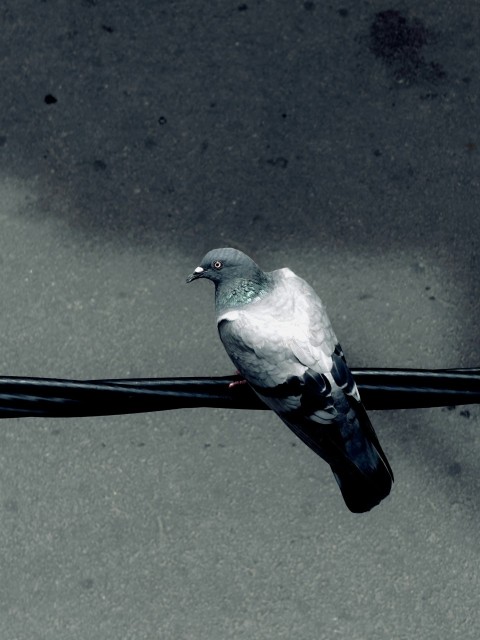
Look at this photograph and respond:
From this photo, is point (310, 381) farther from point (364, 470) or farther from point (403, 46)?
point (403, 46)

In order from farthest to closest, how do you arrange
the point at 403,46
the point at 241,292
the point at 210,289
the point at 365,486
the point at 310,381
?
1. the point at 403,46
2. the point at 210,289
3. the point at 241,292
4. the point at 365,486
5. the point at 310,381

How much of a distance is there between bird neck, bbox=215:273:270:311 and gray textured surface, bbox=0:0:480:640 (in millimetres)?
1407

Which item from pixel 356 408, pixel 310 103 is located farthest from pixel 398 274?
pixel 356 408

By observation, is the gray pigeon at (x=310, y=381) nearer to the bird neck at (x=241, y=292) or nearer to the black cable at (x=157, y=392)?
the bird neck at (x=241, y=292)

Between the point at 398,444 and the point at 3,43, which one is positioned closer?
the point at 398,444

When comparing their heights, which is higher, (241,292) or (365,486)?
(241,292)

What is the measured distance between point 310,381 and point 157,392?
0.42m

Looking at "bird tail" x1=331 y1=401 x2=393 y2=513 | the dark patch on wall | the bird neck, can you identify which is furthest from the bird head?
the dark patch on wall

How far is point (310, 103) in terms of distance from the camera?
421cm

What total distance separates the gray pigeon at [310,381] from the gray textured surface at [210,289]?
1.50 meters

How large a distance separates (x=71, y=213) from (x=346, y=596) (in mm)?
1883

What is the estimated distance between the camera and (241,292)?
2.56m

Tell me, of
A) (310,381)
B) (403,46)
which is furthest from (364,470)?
(403,46)

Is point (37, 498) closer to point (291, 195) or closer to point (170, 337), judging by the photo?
point (170, 337)
